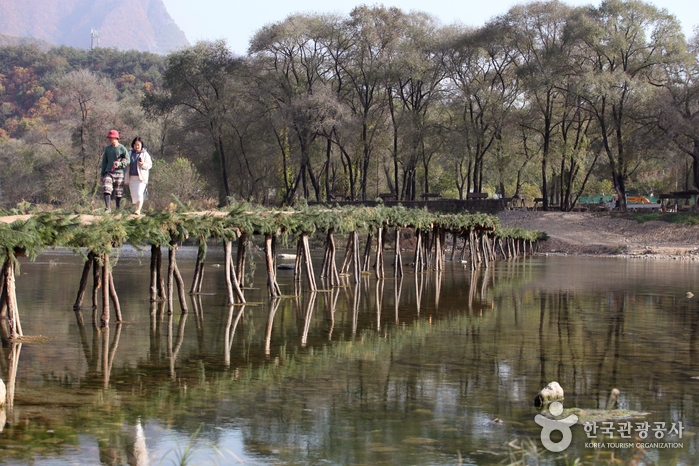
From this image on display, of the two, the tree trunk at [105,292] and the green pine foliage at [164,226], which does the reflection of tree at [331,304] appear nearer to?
the green pine foliage at [164,226]

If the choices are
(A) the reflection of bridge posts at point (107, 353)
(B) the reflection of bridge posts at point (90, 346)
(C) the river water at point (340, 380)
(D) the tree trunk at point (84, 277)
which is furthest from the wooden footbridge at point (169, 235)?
(A) the reflection of bridge posts at point (107, 353)

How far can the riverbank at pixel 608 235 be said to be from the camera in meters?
40.2

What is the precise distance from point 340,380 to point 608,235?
38908 mm

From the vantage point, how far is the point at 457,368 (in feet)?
31.0

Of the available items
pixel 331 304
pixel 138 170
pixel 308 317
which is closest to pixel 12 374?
pixel 138 170

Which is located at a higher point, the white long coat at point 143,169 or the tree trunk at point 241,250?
the white long coat at point 143,169

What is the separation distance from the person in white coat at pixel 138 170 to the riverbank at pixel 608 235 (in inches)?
1294

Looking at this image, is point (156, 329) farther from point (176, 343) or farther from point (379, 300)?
point (379, 300)

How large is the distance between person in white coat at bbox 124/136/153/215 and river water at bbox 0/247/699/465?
2381mm

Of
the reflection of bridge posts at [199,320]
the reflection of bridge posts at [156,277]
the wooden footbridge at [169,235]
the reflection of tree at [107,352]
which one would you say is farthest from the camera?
the reflection of bridge posts at [156,277]

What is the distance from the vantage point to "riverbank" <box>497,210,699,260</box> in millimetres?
40250

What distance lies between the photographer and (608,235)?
43.8m

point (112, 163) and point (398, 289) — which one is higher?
point (112, 163)

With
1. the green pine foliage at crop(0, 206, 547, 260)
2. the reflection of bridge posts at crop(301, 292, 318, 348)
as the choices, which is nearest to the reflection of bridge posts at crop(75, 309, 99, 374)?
the green pine foliage at crop(0, 206, 547, 260)
